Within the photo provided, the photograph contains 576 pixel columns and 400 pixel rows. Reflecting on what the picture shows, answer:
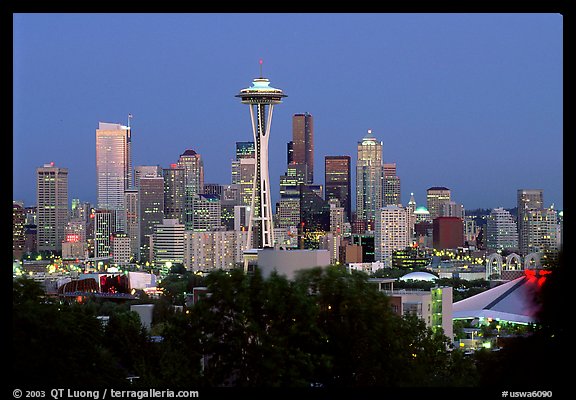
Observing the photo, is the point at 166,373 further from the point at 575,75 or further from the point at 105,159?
the point at 105,159

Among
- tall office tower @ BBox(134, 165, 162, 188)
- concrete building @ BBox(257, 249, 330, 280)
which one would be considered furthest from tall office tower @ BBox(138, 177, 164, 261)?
concrete building @ BBox(257, 249, 330, 280)

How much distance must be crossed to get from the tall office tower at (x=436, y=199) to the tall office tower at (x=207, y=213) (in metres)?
9.21

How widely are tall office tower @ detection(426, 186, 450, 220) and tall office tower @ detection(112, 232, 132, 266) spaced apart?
13.1 m

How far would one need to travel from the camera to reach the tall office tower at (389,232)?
4091 cm

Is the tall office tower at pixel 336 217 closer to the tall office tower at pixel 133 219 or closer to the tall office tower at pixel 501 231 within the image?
the tall office tower at pixel 501 231

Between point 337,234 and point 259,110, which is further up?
point 259,110

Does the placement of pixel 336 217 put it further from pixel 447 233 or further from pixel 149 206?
pixel 149 206

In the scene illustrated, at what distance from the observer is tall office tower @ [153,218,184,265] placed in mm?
39625

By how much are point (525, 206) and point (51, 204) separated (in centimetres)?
1621

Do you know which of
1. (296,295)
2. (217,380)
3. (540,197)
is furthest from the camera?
(540,197)

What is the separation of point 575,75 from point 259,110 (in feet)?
112

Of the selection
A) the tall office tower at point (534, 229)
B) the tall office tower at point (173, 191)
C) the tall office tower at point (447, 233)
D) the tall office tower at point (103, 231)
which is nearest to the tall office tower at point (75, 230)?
the tall office tower at point (103, 231)

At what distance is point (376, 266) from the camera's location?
117ft

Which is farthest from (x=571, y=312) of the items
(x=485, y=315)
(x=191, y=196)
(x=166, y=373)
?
(x=191, y=196)
